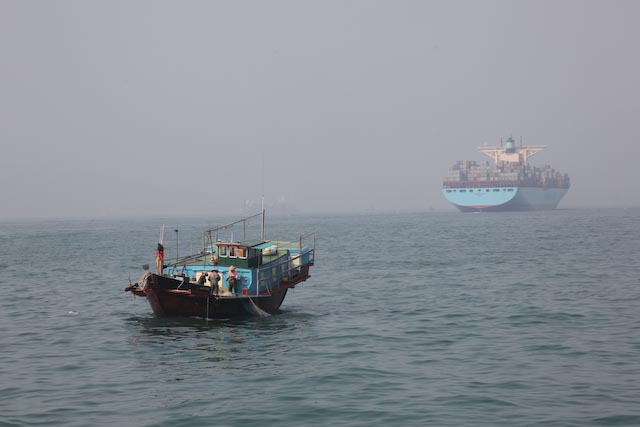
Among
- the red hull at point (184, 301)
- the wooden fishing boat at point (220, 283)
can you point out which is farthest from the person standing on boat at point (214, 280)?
the red hull at point (184, 301)

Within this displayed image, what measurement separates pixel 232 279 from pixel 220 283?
1.22m

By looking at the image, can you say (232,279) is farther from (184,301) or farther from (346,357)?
(346,357)

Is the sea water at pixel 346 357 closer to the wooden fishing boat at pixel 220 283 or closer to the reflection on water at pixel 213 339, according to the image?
the reflection on water at pixel 213 339

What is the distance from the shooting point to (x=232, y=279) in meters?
31.6

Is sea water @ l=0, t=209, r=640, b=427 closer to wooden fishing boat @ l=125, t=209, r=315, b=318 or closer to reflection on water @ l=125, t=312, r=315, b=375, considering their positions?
reflection on water @ l=125, t=312, r=315, b=375

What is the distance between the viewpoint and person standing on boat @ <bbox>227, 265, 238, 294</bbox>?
3159 centimetres

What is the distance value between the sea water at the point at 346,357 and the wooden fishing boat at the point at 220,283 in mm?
822

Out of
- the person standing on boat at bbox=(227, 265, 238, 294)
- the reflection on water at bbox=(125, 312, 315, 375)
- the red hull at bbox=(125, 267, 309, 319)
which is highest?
the person standing on boat at bbox=(227, 265, 238, 294)

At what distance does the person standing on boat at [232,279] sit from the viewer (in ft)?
104

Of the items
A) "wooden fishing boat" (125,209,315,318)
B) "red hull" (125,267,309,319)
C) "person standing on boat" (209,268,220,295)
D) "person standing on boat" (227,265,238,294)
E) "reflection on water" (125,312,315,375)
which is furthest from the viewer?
"person standing on boat" (227,265,238,294)

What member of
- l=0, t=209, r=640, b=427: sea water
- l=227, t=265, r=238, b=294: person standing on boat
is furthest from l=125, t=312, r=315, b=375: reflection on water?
l=227, t=265, r=238, b=294: person standing on boat

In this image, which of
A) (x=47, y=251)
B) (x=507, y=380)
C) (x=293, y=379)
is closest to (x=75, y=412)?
(x=293, y=379)

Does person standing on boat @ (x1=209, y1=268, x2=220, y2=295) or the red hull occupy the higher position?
person standing on boat @ (x1=209, y1=268, x2=220, y2=295)

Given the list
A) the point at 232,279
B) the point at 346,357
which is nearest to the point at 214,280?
the point at 232,279
